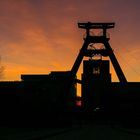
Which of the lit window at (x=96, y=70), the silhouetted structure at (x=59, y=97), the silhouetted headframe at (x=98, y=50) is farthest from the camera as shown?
the lit window at (x=96, y=70)

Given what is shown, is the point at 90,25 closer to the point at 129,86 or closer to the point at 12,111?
the point at 129,86

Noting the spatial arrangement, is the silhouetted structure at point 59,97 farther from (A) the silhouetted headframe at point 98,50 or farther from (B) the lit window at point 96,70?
(B) the lit window at point 96,70

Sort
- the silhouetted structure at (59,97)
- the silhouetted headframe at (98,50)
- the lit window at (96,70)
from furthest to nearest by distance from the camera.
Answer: the lit window at (96,70) → the silhouetted headframe at (98,50) → the silhouetted structure at (59,97)

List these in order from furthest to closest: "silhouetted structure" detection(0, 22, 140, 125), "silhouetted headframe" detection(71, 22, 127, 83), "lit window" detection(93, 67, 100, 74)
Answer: "lit window" detection(93, 67, 100, 74), "silhouetted headframe" detection(71, 22, 127, 83), "silhouetted structure" detection(0, 22, 140, 125)

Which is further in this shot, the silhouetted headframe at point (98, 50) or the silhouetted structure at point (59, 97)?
the silhouetted headframe at point (98, 50)

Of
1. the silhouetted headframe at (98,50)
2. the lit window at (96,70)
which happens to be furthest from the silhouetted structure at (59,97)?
the lit window at (96,70)

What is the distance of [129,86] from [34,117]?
20.8 meters

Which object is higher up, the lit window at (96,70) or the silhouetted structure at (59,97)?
the lit window at (96,70)

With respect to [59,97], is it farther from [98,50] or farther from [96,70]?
[96,70]

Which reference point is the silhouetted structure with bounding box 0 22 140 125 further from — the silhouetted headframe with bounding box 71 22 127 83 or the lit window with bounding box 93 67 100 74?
the lit window with bounding box 93 67 100 74

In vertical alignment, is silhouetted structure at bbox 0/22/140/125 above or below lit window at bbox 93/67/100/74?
below

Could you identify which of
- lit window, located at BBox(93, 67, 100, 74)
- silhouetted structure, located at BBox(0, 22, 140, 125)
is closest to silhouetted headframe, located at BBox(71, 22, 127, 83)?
silhouetted structure, located at BBox(0, 22, 140, 125)

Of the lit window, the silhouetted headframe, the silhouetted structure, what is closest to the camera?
the silhouetted structure

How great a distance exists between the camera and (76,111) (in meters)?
122
